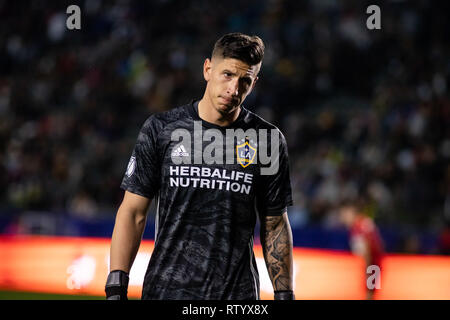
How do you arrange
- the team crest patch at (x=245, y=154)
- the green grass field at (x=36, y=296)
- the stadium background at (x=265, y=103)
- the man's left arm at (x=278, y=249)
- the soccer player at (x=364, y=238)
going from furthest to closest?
1. the stadium background at (x=265, y=103)
2. the green grass field at (x=36, y=296)
3. the soccer player at (x=364, y=238)
4. the man's left arm at (x=278, y=249)
5. the team crest patch at (x=245, y=154)

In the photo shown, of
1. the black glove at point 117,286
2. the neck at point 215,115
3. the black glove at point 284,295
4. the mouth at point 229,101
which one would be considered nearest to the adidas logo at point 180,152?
the neck at point 215,115

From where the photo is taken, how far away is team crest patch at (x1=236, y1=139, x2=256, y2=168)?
387 cm

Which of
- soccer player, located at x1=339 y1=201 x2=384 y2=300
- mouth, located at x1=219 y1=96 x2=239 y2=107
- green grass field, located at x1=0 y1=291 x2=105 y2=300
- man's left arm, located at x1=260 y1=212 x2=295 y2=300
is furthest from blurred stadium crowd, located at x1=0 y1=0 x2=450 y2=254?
mouth, located at x1=219 y1=96 x2=239 y2=107

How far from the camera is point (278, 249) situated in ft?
13.1

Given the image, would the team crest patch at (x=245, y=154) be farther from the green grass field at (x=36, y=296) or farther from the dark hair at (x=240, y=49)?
the green grass field at (x=36, y=296)

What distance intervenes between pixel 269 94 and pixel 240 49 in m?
11.8

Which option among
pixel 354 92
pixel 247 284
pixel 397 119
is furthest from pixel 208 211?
pixel 354 92

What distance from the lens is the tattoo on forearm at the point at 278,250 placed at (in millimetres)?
3984

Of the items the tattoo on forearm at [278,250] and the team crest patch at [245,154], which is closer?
the team crest patch at [245,154]

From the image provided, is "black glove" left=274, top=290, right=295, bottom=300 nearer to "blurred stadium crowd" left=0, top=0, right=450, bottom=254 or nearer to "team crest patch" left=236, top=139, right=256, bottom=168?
"team crest patch" left=236, top=139, right=256, bottom=168

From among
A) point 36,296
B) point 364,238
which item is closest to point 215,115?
point 364,238

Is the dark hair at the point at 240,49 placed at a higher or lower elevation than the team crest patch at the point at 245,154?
higher

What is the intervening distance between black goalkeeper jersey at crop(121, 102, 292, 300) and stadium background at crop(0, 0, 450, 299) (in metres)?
7.21

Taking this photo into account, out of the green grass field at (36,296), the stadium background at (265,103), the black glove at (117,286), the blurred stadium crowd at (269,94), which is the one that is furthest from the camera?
the blurred stadium crowd at (269,94)
